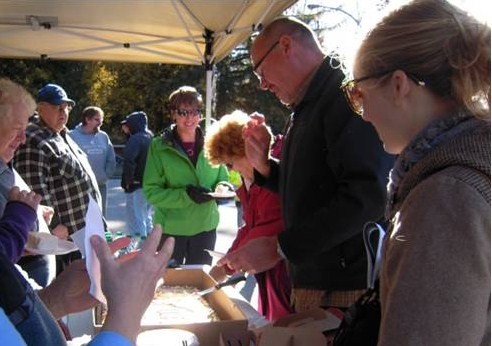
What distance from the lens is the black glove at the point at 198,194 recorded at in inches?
140

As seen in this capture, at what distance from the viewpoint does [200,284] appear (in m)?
2.12

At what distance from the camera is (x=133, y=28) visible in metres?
4.70

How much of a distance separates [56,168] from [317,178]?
2.01 meters

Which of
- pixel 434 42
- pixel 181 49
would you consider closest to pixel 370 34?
pixel 434 42

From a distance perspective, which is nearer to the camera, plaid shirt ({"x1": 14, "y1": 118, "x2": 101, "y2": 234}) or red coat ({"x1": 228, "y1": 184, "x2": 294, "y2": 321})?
red coat ({"x1": 228, "y1": 184, "x2": 294, "y2": 321})

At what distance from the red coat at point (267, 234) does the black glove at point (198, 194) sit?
1.16 m

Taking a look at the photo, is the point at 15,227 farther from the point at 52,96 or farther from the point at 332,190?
the point at 52,96

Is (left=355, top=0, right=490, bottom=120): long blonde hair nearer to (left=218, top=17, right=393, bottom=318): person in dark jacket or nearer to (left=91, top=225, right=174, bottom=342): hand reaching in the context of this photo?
(left=91, top=225, right=174, bottom=342): hand reaching

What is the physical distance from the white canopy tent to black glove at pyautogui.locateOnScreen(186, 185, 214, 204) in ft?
4.34

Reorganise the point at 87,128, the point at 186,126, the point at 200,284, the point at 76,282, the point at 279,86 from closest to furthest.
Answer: the point at 76,282
the point at 279,86
the point at 200,284
the point at 186,126
the point at 87,128

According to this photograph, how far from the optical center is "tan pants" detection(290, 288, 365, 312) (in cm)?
165

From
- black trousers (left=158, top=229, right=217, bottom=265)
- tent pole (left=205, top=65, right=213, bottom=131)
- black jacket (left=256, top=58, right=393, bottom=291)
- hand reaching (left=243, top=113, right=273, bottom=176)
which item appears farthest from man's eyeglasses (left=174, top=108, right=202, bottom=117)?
black jacket (left=256, top=58, right=393, bottom=291)

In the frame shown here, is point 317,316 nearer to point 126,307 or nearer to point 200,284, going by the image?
point 126,307

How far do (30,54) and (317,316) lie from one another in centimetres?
480
